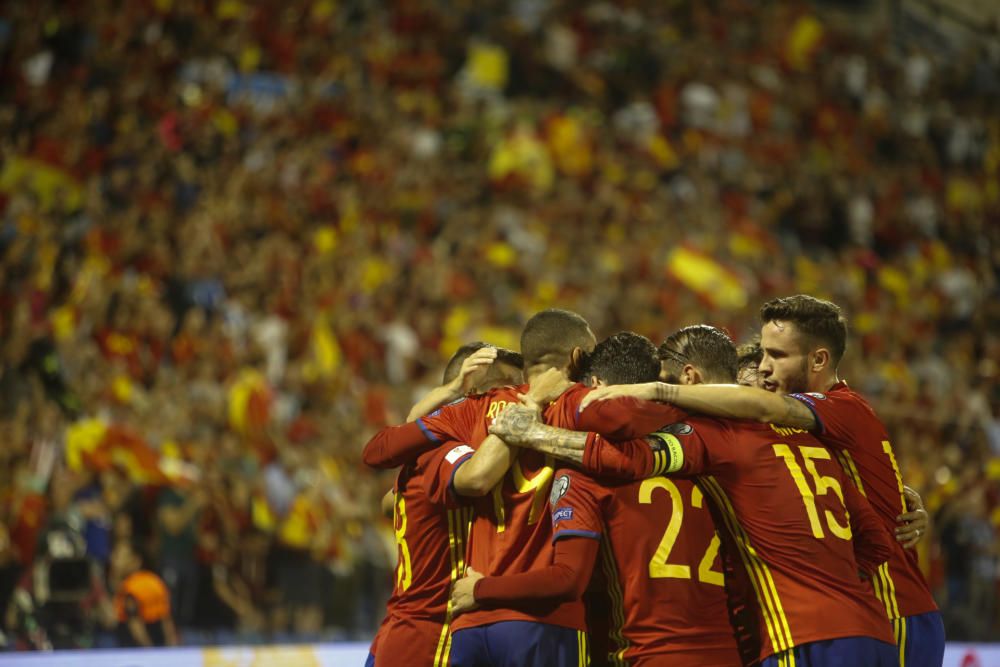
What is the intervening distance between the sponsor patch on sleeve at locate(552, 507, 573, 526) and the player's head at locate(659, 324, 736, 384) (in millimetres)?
632

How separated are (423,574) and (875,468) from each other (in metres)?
1.54

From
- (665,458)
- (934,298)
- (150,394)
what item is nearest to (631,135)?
(934,298)

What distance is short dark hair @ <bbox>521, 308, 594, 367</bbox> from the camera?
3.95m

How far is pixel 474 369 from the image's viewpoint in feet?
13.9

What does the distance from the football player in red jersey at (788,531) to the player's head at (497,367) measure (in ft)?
2.62

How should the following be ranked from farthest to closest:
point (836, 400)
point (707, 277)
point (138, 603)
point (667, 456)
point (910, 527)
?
point (707, 277) → point (138, 603) → point (910, 527) → point (836, 400) → point (667, 456)

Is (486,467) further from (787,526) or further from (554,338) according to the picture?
(787,526)

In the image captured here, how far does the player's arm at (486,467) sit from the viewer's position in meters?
3.65

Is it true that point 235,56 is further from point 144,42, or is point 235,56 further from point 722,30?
point 722,30

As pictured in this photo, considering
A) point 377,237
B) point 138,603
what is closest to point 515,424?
point 138,603

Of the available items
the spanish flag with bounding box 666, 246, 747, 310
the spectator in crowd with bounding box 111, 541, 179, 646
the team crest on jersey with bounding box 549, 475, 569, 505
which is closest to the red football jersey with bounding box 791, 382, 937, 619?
the team crest on jersey with bounding box 549, 475, 569, 505

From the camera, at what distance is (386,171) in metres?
14.2

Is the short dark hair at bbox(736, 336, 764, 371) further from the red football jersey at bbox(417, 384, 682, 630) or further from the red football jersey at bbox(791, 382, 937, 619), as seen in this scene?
the red football jersey at bbox(417, 384, 682, 630)

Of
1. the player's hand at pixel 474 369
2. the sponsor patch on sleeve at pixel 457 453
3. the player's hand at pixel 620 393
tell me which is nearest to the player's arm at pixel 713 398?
the player's hand at pixel 620 393
